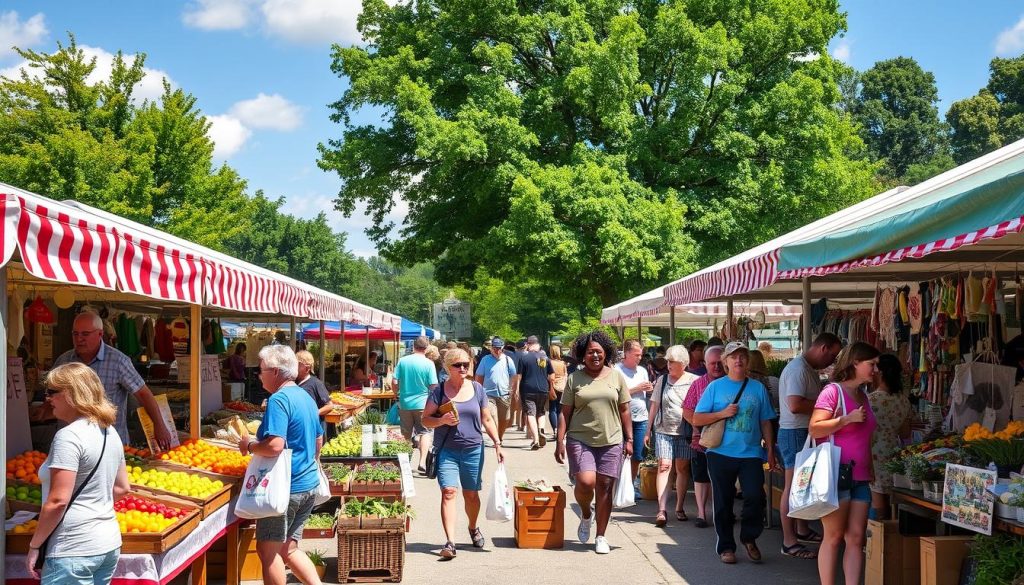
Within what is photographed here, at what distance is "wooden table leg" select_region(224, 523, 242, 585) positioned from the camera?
24.9 feet

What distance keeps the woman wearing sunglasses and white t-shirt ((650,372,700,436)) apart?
237 cm

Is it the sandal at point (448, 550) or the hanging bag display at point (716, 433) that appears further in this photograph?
the sandal at point (448, 550)

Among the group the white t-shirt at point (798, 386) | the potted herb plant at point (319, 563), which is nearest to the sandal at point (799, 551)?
the white t-shirt at point (798, 386)

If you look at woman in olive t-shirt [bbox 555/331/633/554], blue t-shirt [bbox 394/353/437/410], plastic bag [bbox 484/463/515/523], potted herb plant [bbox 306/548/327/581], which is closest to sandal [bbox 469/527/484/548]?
plastic bag [bbox 484/463/515/523]

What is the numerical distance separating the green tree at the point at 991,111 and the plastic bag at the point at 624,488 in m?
70.7

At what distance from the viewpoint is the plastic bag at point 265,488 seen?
20.4 feet

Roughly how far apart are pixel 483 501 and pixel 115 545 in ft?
25.2

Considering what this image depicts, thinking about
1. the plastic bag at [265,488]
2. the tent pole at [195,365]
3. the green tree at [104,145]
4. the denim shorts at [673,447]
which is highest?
the green tree at [104,145]

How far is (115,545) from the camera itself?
16.2ft

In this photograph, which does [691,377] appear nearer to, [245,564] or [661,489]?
[661,489]

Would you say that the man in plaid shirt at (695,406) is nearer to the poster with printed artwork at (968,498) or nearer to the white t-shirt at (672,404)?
the white t-shirt at (672,404)

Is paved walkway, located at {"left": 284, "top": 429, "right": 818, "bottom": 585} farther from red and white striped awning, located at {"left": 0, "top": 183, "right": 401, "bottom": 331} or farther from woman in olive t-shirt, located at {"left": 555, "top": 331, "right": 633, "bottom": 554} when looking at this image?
red and white striped awning, located at {"left": 0, "top": 183, "right": 401, "bottom": 331}

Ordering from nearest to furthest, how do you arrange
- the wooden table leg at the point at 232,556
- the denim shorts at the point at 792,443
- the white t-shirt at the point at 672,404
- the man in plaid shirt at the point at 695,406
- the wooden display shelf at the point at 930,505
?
the wooden display shelf at the point at 930,505 → the wooden table leg at the point at 232,556 → the denim shorts at the point at 792,443 → the man in plaid shirt at the point at 695,406 → the white t-shirt at the point at 672,404

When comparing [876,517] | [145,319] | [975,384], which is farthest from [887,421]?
[145,319]
